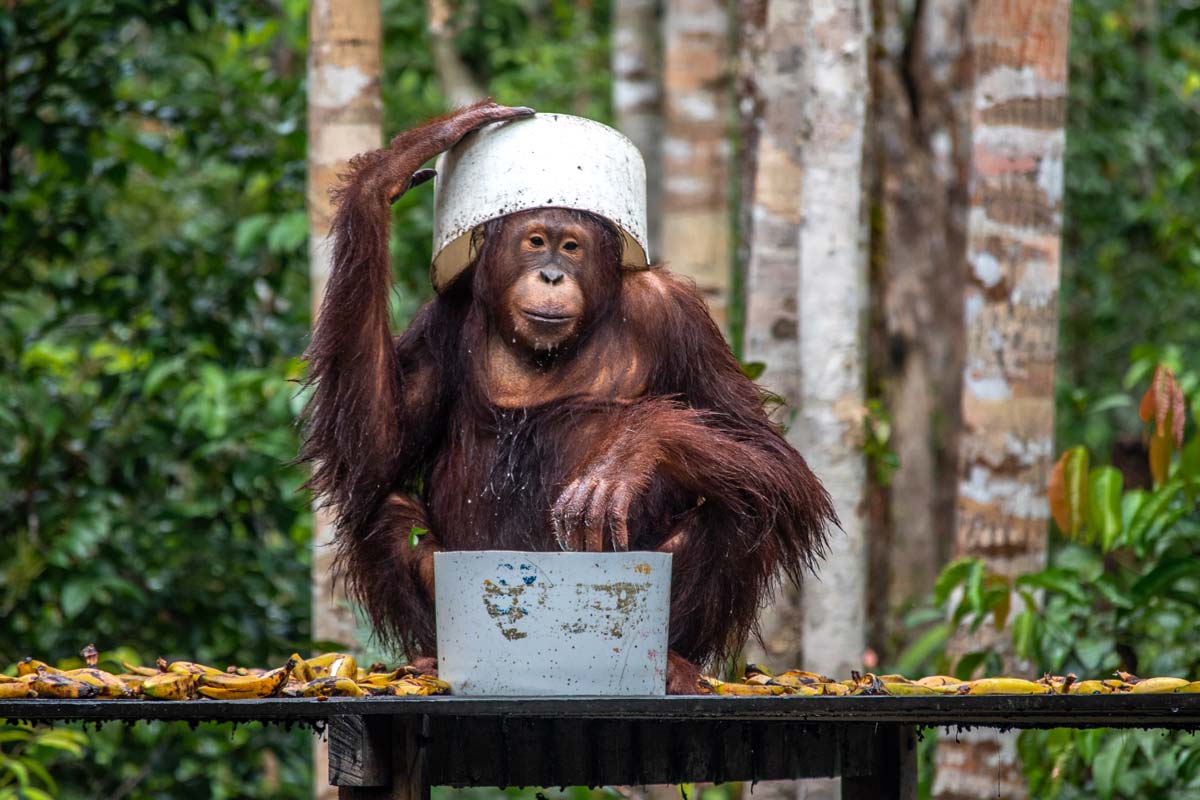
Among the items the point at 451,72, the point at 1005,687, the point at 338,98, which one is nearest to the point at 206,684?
the point at 1005,687

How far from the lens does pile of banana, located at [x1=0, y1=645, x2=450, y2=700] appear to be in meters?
2.88

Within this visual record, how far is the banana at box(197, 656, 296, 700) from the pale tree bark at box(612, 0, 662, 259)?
5785 mm

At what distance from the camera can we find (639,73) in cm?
849

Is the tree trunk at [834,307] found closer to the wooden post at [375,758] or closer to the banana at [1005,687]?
the banana at [1005,687]

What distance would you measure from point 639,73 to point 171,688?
6050 mm

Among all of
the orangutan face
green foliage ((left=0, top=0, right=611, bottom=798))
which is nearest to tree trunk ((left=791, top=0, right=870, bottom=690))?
Answer: the orangutan face

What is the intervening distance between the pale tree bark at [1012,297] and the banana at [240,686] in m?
2.74

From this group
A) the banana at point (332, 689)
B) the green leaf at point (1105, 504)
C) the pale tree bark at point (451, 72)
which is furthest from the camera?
the pale tree bark at point (451, 72)

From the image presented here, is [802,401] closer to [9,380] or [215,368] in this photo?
[215,368]

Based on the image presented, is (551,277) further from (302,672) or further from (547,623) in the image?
(302,672)

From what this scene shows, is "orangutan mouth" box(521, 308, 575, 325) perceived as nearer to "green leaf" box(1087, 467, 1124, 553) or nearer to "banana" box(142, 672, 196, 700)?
"banana" box(142, 672, 196, 700)

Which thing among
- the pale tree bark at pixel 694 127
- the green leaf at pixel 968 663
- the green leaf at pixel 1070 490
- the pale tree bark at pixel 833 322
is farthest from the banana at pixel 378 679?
the pale tree bark at pixel 694 127

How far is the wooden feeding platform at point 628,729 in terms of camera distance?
273cm

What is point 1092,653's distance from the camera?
528 cm
